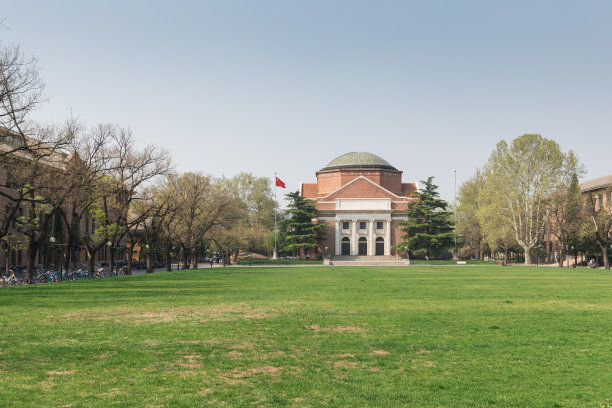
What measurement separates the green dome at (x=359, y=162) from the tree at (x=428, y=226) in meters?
18.2

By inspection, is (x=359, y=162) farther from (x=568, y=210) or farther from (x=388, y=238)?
(x=568, y=210)

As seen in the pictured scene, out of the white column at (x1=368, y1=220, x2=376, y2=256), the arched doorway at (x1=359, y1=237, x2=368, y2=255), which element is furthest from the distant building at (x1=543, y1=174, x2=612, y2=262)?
the arched doorway at (x1=359, y1=237, x2=368, y2=255)

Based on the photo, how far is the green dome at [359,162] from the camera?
109312 millimetres

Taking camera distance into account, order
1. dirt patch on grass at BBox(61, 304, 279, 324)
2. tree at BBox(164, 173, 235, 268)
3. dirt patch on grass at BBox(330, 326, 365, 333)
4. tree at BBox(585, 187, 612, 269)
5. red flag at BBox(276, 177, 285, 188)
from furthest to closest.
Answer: red flag at BBox(276, 177, 285, 188) < tree at BBox(585, 187, 612, 269) < tree at BBox(164, 173, 235, 268) < dirt patch on grass at BBox(61, 304, 279, 324) < dirt patch on grass at BBox(330, 326, 365, 333)

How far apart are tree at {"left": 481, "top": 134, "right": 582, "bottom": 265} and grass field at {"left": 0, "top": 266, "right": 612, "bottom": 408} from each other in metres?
49.1

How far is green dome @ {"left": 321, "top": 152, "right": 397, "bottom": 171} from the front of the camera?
109312 mm

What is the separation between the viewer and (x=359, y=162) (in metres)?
110

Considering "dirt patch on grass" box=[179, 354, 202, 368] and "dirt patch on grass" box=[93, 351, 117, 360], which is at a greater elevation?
"dirt patch on grass" box=[93, 351, 117, 360]

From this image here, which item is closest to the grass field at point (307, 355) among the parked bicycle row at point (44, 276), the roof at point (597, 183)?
the parked bicycle row at point (44, 276)

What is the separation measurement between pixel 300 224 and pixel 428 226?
19.9 m

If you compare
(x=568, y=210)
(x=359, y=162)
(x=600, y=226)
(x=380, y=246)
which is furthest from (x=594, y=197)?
(x=359, y=162)

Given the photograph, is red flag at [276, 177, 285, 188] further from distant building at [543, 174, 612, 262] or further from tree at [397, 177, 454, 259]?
distant building at [543, 174, 612, 262]

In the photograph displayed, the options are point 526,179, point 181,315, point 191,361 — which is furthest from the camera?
→ point 526,179

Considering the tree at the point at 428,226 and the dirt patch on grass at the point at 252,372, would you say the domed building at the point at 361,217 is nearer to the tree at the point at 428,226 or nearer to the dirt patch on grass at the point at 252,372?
the tree at the point at 428,226
